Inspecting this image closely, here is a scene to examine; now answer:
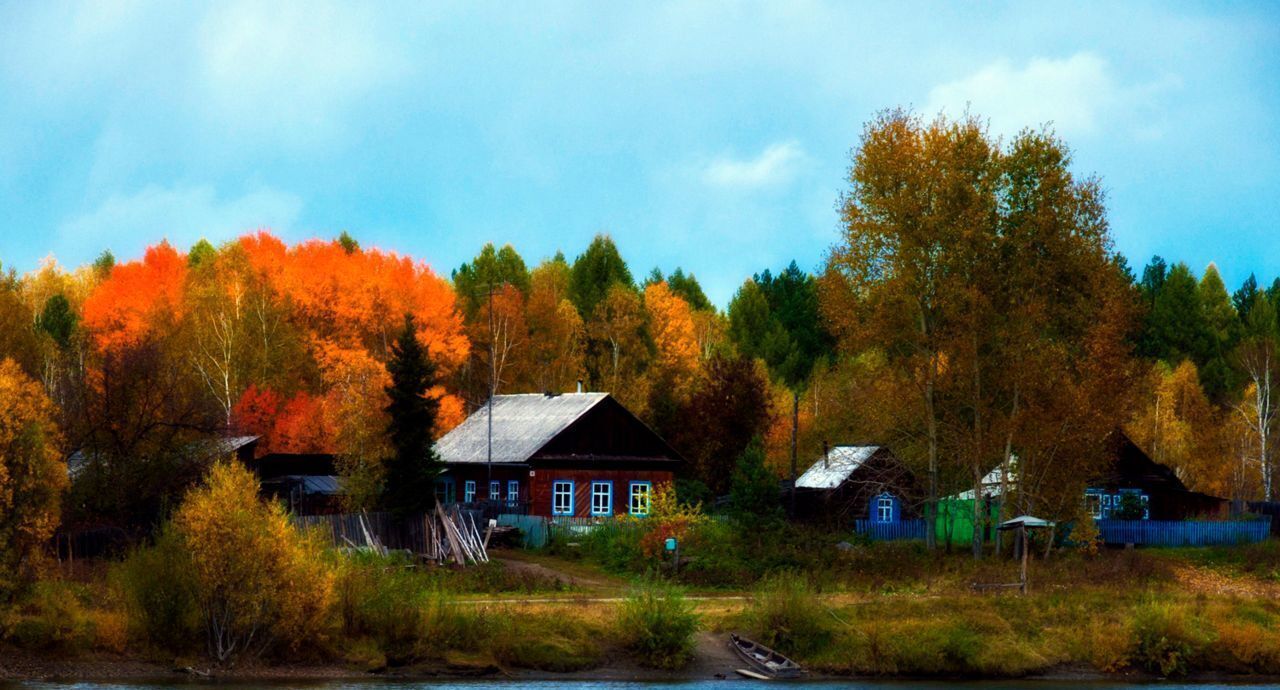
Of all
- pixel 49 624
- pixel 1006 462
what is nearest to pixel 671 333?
pixel 1006 462

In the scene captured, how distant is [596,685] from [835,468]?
103 feet

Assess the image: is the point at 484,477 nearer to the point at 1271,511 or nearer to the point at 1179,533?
the point at 1179,533

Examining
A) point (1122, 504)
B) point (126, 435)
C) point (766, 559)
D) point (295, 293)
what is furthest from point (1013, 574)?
point (295, 293)

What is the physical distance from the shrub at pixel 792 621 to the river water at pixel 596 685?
155 cm

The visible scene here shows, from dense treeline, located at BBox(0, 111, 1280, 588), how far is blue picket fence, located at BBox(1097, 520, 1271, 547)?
18.9 feet

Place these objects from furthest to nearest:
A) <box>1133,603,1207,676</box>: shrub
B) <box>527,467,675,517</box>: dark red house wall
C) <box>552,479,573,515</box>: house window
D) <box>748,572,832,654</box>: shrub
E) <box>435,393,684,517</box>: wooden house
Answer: <box>552,479,573,515</box>: house window
<box>435,393,684,517</box>: wooden house
<box>527,467,675,517</box>: dark red house wall
<box>1133,603,1207,676</box>: shrub
<box>748,572,832,654</box>: shrub

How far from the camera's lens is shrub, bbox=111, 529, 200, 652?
1243 inches

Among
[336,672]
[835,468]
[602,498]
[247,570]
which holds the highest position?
[835,468]

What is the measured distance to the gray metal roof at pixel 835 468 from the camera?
61750 millimetres

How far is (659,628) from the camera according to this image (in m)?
34.2

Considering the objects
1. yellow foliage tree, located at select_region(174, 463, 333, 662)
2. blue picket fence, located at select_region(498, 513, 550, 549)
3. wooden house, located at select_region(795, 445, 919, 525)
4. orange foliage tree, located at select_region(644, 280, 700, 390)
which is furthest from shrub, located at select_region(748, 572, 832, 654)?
orange foliage tree, located at select_region(644, 280, 700, 390)

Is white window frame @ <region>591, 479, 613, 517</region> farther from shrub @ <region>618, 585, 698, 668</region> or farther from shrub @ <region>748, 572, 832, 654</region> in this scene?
shrub @ <region>618, 585, 698, 668</region>

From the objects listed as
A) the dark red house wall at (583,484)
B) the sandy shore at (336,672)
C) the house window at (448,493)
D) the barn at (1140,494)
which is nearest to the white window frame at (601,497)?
the dark red house wall at (583,484)

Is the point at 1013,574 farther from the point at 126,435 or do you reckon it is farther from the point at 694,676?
the point at 126,435
